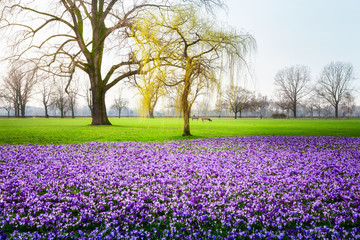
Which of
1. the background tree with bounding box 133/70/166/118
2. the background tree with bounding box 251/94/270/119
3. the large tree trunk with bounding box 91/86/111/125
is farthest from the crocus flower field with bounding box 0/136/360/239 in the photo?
the background tree with bounding box 251/94/270/119

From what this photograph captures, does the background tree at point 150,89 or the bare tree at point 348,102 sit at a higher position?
the bare tree at point 348,102

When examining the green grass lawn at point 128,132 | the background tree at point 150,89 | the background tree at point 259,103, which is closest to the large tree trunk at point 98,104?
the green grass lawn at point 128,132

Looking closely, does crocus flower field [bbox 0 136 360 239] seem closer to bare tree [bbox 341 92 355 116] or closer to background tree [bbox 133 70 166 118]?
background tree [bbox 133 70 166 118]

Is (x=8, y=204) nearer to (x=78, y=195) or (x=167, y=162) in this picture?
(x=78, y=195)

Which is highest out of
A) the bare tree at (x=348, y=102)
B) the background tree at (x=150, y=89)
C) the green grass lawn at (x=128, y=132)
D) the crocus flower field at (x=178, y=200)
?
the bare tree at (x=348, y=102)

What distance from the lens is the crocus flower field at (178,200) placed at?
3.13 m

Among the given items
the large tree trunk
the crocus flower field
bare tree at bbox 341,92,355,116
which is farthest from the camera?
bare tree at bbox 341,92,355,116

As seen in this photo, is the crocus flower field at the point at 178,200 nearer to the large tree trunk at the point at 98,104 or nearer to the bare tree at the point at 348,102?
the large tree trunk at the point at 98,104

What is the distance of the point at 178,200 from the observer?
13.3 ft

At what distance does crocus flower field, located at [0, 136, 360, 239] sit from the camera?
313cm

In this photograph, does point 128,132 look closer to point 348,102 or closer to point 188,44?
point 188,44

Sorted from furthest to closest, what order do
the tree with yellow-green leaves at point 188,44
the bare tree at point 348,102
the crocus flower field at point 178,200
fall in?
the bare tree at point 348,102 → the tree with yellow-green leaves at point 188,44 → the crocus flower field at point 178,200

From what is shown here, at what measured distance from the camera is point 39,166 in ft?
21.3

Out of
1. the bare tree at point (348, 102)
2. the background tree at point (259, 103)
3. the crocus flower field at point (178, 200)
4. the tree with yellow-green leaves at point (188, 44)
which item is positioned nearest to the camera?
the crocus flower field at point (178, 200)
